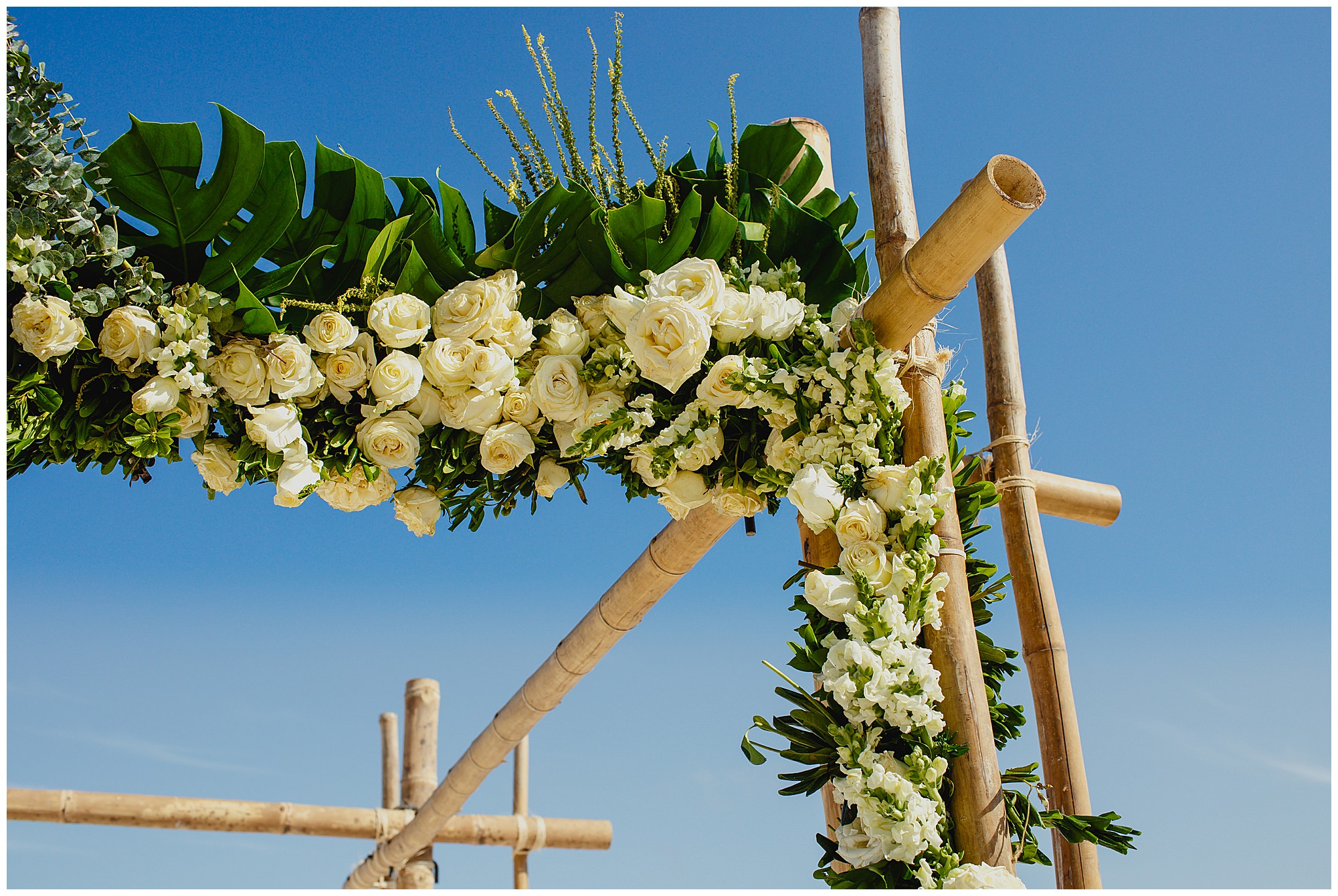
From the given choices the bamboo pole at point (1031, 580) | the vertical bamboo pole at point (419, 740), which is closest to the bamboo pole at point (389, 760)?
the vertical bamboo pole at point (419, 740)

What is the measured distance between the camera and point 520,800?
5.91m

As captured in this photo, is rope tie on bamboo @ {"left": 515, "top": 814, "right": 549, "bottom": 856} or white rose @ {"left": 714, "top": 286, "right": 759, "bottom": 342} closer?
white rose @ {"left": 714, "top": 286, "right": 759, "bottom": 342}

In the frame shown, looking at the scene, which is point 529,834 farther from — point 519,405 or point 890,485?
point 890,485

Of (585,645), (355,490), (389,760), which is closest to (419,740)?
(389,760)

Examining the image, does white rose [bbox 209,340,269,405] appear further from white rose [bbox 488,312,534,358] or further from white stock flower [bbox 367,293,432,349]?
white rose [bbox 488,312,534,358]

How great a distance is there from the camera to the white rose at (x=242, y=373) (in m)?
1.68

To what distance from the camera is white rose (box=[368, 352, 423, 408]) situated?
67.4 inches

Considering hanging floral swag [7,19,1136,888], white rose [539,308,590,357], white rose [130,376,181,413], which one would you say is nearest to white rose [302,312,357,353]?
hanging floral swag [7,19,1136,888]

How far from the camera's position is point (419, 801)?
17.9 ft

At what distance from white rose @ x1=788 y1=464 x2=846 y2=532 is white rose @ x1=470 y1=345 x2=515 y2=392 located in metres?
0.55

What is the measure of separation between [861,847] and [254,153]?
59.4 inches

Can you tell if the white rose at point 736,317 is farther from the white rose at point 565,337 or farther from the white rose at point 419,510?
the white rose at point 419,510

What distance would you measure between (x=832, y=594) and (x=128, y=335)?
47.5 inches

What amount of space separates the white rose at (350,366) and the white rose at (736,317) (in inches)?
24.4
